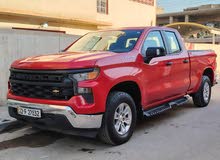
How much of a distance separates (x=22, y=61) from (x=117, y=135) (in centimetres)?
194

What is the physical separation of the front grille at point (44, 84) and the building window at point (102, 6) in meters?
13.6

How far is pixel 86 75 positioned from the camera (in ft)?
17.9

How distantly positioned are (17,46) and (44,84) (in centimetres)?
379

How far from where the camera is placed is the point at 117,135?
5.88m

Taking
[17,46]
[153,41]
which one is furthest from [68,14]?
[153,41]

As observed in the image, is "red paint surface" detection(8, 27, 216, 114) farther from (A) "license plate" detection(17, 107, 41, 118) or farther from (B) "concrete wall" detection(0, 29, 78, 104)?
(B) "concrete wall" detection(0, 29, 78, 104)

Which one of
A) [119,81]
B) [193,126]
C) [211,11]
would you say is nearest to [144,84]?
[119,81]

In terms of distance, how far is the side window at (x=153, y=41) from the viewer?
6.77 metres

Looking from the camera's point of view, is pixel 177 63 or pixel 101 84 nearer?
pixel 101 84

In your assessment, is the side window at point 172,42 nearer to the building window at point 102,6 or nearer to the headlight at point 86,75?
the headlight at point 86,75

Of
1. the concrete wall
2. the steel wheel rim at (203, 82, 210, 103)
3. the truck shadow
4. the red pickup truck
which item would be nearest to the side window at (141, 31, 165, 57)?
the red pickup truck

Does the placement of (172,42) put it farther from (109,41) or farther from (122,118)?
(122,118)

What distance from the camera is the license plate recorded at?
5.62 metres

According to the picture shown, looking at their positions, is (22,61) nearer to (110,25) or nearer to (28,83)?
(28,83)
